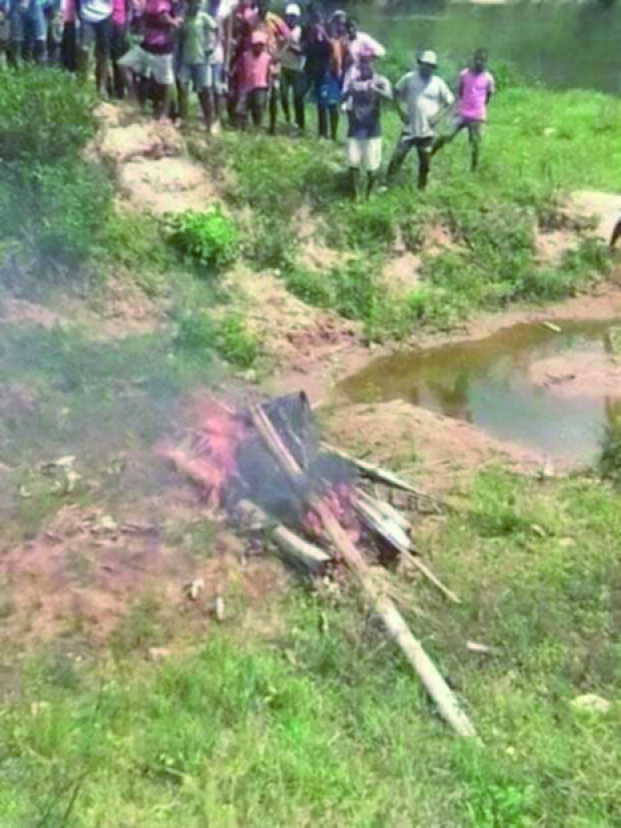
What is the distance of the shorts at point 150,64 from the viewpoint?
15.1m

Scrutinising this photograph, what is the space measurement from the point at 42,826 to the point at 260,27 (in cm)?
1183

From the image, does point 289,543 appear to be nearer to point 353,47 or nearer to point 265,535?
point 265,535

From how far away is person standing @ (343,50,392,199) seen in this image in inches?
601

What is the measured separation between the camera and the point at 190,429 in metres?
10.2

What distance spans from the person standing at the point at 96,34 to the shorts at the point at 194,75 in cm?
86

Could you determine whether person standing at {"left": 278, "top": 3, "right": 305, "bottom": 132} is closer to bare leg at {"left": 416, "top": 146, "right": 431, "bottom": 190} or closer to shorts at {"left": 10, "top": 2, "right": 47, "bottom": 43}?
bare leg at {"left": 416, "top": 146, "right": 431, "bottom": 190}

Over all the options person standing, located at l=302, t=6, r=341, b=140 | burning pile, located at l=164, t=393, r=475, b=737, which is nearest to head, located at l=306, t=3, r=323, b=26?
person standing, located at l=302, t=6, r=341, b=140

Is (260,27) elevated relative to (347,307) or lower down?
elevated

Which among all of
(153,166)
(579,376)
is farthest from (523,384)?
(153,166)

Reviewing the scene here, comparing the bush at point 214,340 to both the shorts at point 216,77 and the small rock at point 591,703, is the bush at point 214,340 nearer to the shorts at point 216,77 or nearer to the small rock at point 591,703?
the shorts at point 216,77

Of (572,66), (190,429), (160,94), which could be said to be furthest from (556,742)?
(572,66)

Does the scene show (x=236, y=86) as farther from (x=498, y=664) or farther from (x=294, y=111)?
(x=498, y=664)

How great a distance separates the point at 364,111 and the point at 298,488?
7.34 metres

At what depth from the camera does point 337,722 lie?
721cm
